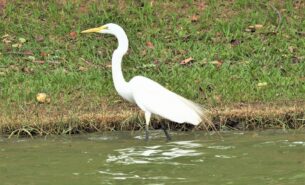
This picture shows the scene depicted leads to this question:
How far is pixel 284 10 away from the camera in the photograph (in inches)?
555

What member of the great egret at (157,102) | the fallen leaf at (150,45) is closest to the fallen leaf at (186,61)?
the fallen leaf at (150,45)

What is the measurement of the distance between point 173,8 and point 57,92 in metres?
4.21

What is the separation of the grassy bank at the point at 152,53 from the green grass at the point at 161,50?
0.05 feet

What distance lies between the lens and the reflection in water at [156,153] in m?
7.63

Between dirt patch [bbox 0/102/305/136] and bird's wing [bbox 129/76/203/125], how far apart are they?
0.39 meters

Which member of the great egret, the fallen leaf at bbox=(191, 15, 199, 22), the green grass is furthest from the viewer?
the fallen leaf at bbox=(191, 15, 199, 22)

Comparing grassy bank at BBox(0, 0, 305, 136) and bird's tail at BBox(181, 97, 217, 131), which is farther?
grassy bank at BBox(0, 0, 305, 136)

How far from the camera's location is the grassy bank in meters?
10.6

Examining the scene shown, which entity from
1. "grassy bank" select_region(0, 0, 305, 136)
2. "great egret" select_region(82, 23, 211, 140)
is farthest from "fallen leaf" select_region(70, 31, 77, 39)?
"great egret" select_region(82, 23, 211, 140)

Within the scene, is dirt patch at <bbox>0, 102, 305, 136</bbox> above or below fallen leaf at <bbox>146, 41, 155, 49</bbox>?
below

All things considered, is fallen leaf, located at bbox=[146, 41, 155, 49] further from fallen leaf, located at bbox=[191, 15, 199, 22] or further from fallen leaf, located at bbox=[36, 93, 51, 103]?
fallen leaf, located at bbox=[36, 93, 51, 103]

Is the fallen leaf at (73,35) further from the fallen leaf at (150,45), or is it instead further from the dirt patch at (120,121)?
the dirt patch at (120,121)

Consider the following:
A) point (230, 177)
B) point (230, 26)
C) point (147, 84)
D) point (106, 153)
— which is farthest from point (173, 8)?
point (230, 177)

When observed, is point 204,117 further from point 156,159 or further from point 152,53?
point 152,53
